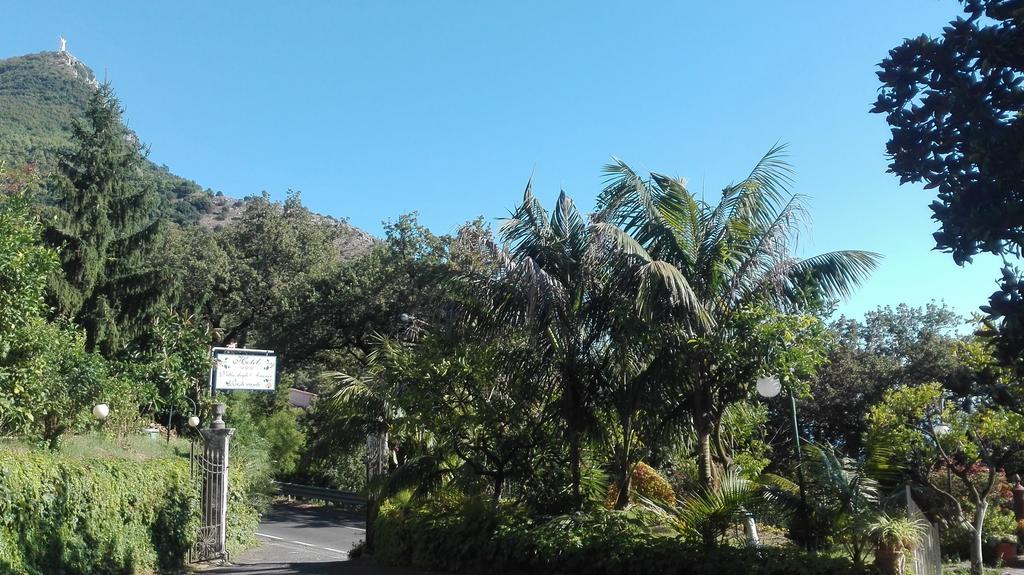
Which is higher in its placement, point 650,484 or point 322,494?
point 650,484

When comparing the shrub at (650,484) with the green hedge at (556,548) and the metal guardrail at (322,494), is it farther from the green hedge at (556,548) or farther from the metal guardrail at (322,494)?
the metal guardrail at (322,494)

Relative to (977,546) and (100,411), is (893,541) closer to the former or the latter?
(977,546)

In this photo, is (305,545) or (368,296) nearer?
(305,545)

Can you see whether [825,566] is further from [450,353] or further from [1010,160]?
[450,353]

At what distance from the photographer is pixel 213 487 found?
1630cm

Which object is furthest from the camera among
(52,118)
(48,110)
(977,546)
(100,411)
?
(48,110)

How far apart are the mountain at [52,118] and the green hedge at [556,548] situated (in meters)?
43.3

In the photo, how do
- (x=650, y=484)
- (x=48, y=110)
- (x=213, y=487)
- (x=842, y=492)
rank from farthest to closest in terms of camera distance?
(x=48, y=110), (x=213, y=487), (x=650, y=484), (x=842, y=492)

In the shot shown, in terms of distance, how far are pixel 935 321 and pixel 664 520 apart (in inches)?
806

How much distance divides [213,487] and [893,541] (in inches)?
498

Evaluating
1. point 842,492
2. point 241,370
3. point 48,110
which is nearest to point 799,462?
point 842,492

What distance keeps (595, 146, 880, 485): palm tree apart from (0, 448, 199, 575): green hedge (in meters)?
8.33

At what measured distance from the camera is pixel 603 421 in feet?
38.8

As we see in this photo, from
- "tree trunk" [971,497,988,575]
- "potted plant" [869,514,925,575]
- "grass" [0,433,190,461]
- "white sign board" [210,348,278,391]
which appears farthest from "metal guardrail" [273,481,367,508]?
"potted plant" [869,514,925,575]
